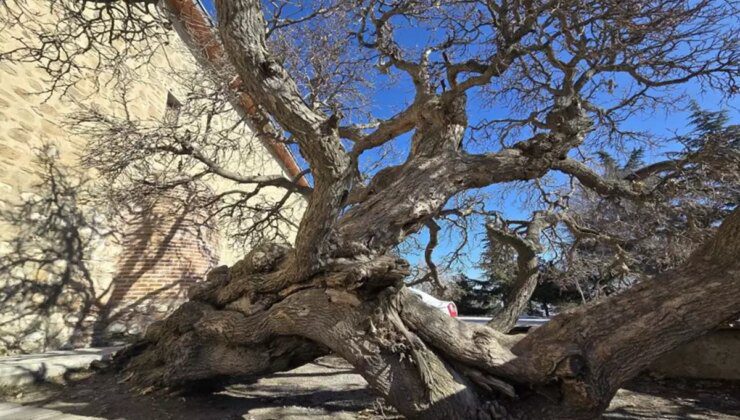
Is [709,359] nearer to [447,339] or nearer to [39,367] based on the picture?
[447,339]

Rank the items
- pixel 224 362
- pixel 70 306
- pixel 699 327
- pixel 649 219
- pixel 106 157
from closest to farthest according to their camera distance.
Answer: pixel 699 327 → pixel 224 362 → pixel 106 157 → pixel 70 306 → pixel 649 219

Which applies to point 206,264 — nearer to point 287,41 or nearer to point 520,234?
point 287,41

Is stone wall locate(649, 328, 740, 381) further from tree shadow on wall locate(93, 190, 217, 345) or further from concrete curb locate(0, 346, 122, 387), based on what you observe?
tree shadow on wall locate(93, 190, 217, 345)

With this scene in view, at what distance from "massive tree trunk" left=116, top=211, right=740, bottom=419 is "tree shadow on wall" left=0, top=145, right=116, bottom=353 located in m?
2.92

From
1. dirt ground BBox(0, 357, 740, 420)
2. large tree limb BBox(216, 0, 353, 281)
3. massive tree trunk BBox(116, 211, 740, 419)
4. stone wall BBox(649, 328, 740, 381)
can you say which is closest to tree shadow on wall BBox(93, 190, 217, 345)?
dirt ground BBox(0, 357, 740, 420)

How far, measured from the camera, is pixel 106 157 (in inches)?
209

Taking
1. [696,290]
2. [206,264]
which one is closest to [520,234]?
[696,290]

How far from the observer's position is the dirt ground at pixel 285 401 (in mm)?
3225

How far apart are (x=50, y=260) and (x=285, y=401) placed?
174 inches

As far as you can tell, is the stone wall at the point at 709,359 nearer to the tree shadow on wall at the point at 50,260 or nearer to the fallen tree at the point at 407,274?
the fallen tree at the point at 407,274

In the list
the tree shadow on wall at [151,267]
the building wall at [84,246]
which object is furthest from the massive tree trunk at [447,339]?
the tree shadow on wall at [151,267]

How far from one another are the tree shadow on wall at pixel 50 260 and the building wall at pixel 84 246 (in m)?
0.01

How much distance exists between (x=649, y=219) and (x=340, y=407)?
18.6ft

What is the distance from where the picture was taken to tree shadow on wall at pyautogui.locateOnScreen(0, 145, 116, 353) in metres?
5.08
